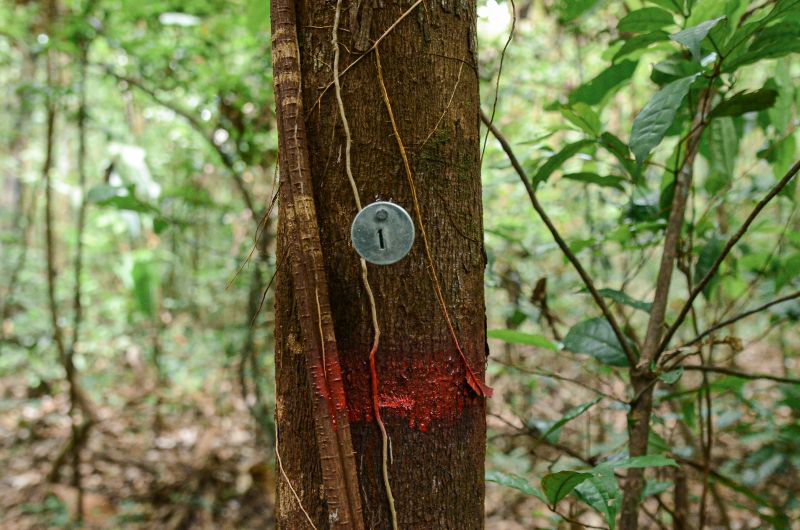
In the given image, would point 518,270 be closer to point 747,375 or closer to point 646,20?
point 747,375

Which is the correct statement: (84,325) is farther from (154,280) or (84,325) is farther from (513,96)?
(513,96)

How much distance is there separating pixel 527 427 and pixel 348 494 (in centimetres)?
83

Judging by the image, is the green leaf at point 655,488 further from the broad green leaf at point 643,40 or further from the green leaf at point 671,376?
the broad green leaf at point 643,40

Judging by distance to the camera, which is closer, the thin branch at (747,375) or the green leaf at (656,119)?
the green leaf at (656,119)

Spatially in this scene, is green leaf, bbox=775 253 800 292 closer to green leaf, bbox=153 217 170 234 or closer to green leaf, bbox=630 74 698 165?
green leaf, bbox=630 74 698 165

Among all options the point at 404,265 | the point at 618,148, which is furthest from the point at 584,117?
the point at 404,265

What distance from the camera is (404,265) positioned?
0.87m

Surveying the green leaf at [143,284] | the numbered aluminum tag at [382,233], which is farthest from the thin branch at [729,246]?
the green leaf at [143,284]

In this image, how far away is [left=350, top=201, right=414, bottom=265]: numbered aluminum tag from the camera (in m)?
0.85

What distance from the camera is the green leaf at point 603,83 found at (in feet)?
4.85

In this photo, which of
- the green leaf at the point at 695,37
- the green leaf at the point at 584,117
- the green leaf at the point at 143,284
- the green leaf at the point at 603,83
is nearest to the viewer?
the green leaf at the point at 695,37

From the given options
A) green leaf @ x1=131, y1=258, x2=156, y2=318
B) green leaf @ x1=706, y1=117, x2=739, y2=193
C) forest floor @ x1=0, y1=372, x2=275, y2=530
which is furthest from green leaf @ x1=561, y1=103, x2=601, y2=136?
forest floor @ x1=0, y1=372, x2=275, y2=530

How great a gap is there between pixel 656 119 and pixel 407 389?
678 mm

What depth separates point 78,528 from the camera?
354 cm
